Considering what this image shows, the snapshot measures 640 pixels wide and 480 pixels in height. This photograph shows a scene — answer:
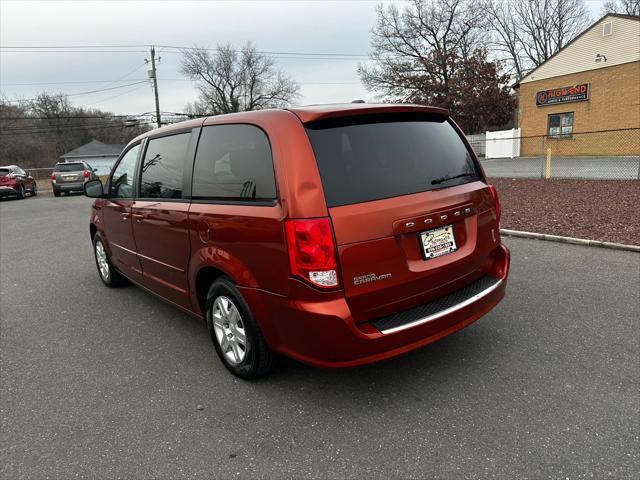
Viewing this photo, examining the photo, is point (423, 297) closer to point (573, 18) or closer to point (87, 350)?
point (87, 350)

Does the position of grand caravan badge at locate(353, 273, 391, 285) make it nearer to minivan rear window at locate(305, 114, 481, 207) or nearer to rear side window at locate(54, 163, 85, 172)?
minivan rear window at locate(305, 114, 481, 207)

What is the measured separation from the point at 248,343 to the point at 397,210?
1.28 meters

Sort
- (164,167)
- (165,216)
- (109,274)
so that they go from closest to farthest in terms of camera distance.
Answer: (165,216), (164,167), (109,274)

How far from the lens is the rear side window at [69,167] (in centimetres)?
2150

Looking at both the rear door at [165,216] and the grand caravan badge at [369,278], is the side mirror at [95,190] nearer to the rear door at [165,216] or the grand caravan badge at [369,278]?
the rear door at [165,216]

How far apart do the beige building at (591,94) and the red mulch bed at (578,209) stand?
46.6ft

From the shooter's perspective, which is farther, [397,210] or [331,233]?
[397,210]

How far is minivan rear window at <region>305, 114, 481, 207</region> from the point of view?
8.25ft

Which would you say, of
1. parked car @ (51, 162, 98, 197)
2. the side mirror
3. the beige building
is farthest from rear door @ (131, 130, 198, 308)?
the beige building

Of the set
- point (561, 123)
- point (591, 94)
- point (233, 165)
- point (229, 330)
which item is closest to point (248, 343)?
point (229, 330)

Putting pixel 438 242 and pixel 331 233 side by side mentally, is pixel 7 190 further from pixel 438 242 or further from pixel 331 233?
pixel 438 242

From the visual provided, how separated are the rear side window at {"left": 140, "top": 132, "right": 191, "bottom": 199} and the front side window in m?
0.31

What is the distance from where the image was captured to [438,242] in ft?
9.03

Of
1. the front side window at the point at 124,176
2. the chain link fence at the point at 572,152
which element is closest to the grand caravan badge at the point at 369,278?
the front side window at the point at 124,176
